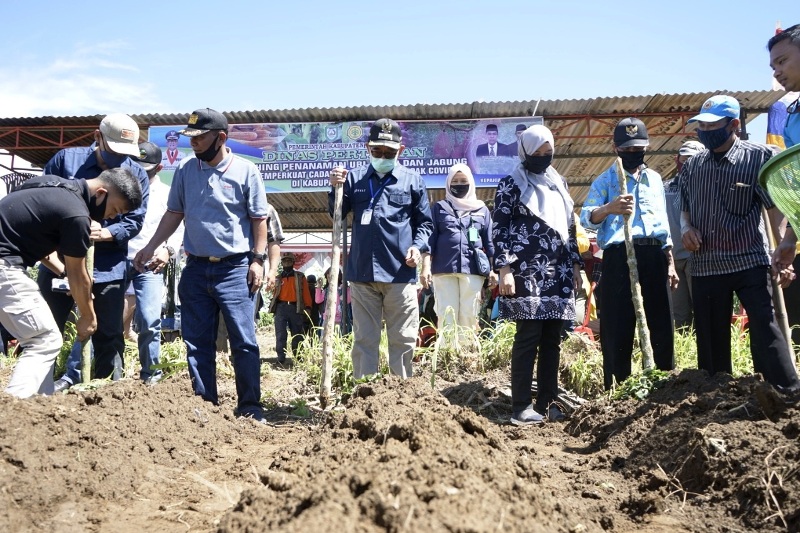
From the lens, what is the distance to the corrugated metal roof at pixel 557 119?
442 inches

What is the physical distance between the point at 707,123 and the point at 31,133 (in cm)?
1228

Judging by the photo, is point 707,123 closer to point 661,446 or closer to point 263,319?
point 661,446

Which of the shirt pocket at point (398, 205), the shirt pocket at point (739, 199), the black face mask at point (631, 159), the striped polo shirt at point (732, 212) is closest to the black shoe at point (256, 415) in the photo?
the shirt pocket at point (398, 205)

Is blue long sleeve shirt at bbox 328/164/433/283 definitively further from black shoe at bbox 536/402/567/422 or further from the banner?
the banner

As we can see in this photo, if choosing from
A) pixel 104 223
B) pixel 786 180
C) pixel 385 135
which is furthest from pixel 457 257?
pixel 786 180

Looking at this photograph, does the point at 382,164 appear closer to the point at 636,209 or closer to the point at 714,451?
the point at 636,209

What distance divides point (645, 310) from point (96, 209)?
357 centimetres

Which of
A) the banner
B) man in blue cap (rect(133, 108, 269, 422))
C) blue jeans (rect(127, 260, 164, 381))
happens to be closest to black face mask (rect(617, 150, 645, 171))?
man in blue cap (rect(133, 108, 269, 422))

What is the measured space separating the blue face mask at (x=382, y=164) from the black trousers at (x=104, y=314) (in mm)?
2010

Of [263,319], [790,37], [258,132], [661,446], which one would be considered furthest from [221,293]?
[263,319]

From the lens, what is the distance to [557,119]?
11.5 meters

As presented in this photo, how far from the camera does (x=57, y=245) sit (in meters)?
4.11

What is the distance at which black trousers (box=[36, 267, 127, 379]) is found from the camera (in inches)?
200

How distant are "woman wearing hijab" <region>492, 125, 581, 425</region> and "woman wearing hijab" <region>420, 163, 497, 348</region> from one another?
5.64 ft
